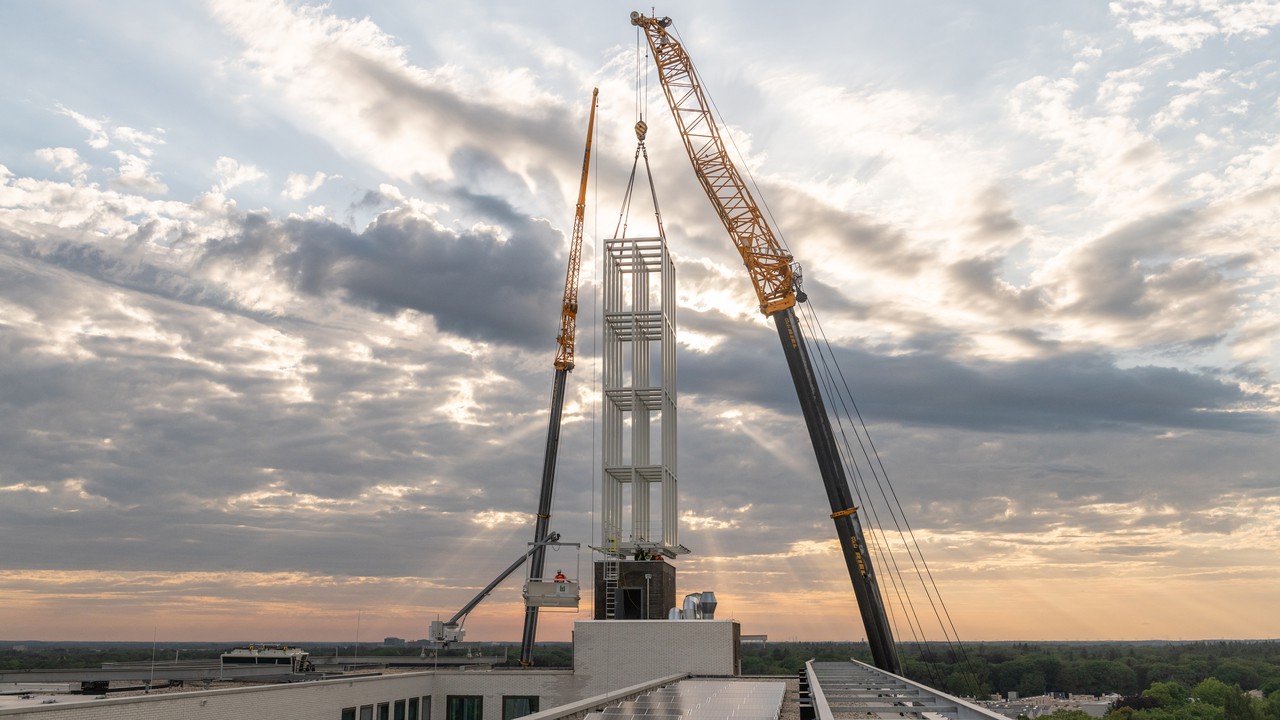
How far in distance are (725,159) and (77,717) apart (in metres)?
66.1

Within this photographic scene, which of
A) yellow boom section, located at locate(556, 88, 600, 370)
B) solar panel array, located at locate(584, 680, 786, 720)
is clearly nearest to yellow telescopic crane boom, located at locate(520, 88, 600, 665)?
yellow boom section, located at locate(556, 88, 600, 370)

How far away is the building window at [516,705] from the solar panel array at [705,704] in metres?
18.7

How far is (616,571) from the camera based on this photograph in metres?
59.1

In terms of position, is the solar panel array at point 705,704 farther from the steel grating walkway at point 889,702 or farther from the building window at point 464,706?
the building window at point 464,706

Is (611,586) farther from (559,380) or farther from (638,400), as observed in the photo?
(559,380)

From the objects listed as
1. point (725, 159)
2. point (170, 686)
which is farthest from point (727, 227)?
point (170, 686)

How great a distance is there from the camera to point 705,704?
27.1 m

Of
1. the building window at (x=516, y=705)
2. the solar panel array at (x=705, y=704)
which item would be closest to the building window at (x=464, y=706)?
the building window at (x=516, y=705)

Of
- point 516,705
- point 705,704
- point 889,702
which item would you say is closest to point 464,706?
point 516,705

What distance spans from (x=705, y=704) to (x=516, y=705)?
27393 millimetres

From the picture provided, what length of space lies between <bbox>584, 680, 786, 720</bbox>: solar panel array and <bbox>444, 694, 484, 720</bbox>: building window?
19.5m

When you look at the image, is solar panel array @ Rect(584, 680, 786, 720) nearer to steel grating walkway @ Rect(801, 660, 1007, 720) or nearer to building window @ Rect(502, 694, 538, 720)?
steel grating walkway @ Rect(801, 660, 1007, 720)

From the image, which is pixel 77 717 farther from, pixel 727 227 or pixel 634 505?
pixel 727 227

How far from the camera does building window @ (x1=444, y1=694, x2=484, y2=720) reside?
5128 centimetres
